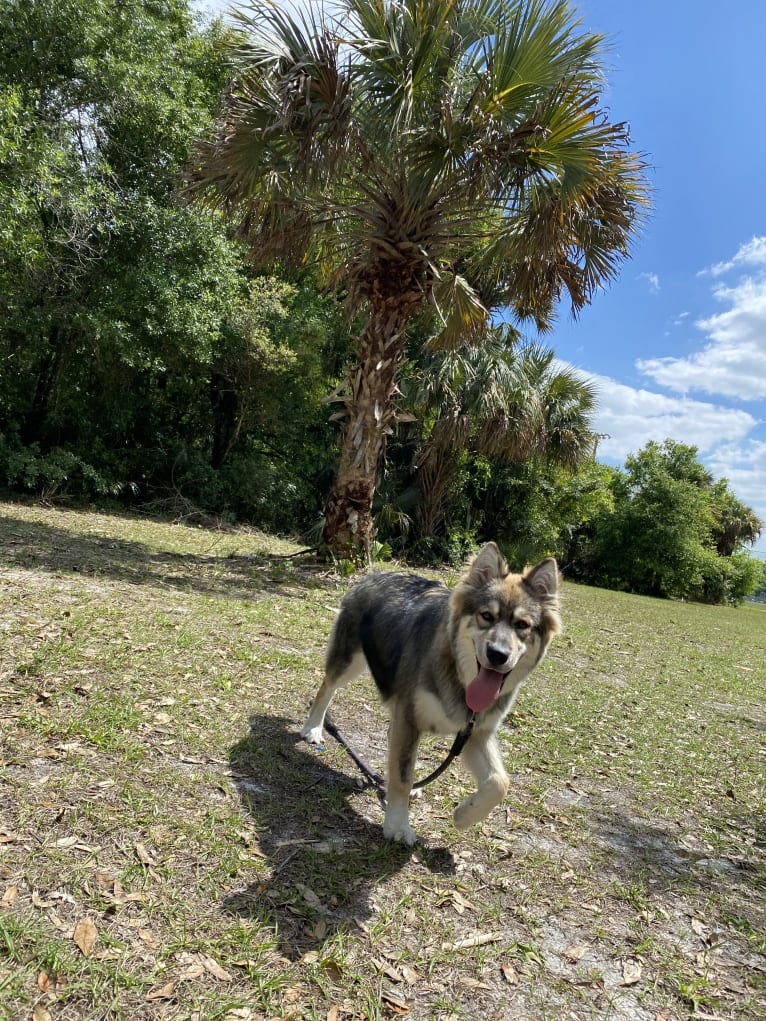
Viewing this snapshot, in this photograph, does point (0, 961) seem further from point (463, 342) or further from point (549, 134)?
point (463, 342)

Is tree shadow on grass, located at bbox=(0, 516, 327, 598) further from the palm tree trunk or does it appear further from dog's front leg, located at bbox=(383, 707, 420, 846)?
dog's front leg, located at bbox=(383, 707, 420, 846)

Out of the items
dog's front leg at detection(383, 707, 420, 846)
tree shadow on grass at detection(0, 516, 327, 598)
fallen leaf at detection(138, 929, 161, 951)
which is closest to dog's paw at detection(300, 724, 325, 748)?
dog's front leg at detection(383, 707, 420, 846)

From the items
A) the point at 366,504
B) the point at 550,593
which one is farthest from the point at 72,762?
the point at 366,504

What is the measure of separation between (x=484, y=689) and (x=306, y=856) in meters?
1.28

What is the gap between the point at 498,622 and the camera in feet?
11.1

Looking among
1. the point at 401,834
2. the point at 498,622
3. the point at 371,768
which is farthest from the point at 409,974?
the point at 371,768

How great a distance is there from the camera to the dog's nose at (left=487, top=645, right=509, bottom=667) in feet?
10.4

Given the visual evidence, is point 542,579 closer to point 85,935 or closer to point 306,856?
point 306,856

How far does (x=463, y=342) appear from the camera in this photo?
38.8ft

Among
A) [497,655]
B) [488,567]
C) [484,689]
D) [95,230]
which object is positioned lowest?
[484,689]

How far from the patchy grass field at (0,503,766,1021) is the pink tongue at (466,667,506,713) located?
3.16 feet

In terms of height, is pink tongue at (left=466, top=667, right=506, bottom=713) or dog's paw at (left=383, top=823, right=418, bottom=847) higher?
pink tongue at (left=466, top=667, right=506, bottom=713)

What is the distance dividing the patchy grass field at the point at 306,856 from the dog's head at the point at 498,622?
1099mm

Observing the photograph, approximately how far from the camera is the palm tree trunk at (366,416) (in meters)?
10.6
